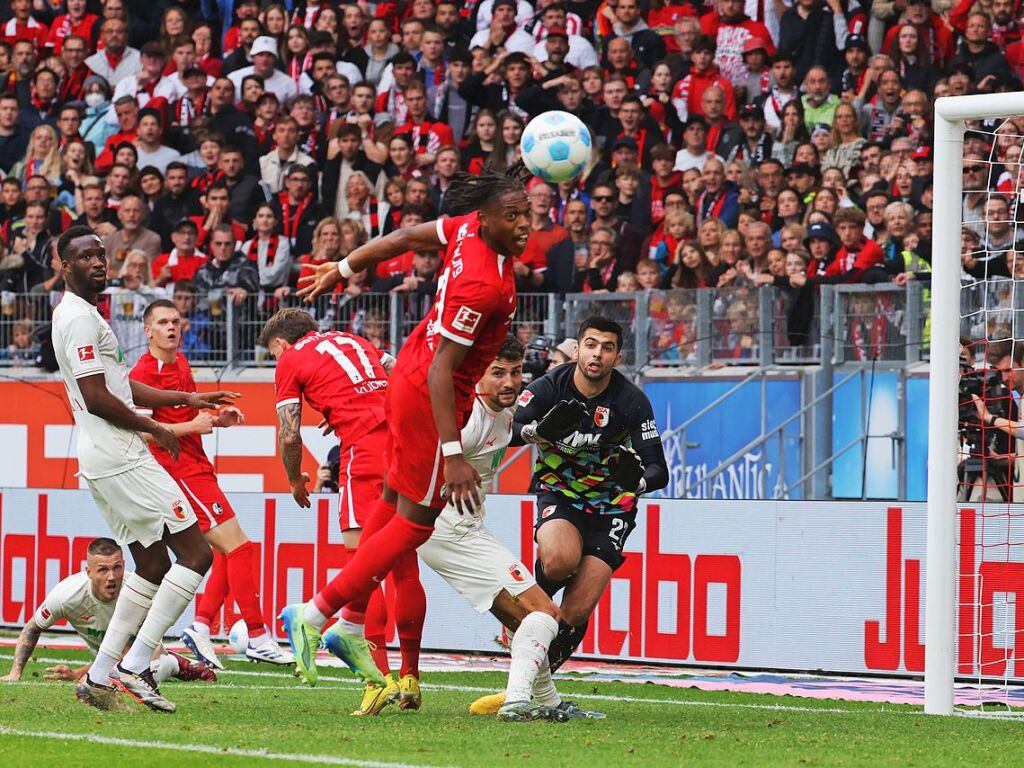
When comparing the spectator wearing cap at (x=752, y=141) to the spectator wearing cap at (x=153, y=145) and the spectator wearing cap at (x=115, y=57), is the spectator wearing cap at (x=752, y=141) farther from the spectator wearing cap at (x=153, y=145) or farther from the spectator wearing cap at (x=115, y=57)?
the spectator wearing cap at (x=115, y=57)

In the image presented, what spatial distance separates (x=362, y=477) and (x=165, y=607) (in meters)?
1.82

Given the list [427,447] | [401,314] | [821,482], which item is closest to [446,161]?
[401,314]

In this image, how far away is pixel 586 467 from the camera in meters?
8.55

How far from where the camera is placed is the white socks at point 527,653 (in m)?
7.58

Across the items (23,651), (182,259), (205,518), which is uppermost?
(182,259)

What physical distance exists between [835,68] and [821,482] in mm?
5080

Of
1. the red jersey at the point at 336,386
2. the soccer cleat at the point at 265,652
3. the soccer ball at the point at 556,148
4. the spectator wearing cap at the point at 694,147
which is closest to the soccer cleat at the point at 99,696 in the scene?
the red jersey at the point at 336,386

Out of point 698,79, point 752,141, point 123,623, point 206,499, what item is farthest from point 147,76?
point 123,623

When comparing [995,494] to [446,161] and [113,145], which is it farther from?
[113,145]

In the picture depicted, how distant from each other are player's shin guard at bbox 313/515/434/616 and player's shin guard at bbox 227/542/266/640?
4018 millimetres

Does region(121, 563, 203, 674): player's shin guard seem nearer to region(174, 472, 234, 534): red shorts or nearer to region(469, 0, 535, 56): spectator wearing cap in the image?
region(174, 472, 234, 534): red shorts

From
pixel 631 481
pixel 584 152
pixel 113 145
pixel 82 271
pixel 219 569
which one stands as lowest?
pixel 219 569

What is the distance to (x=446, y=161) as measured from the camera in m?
17.3

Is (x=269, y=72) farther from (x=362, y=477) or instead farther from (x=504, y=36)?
(x=362, y=477)
